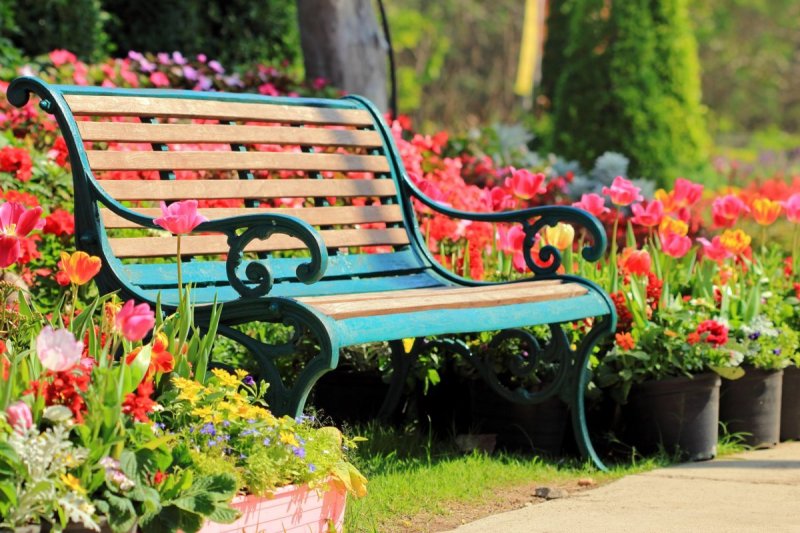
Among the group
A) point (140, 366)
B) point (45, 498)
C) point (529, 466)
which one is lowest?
point (529, 466)

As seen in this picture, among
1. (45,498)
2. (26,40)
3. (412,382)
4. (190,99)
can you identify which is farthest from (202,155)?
(26,40)

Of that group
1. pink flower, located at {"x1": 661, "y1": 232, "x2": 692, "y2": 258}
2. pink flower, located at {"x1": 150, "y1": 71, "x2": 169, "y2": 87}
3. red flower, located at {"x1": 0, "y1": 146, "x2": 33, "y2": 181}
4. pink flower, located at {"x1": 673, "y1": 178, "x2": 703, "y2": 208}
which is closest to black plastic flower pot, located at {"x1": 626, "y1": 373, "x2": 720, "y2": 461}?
pink flower, located at {"x1": 661, "y1": 232, "x2": 692, "y2": 258}

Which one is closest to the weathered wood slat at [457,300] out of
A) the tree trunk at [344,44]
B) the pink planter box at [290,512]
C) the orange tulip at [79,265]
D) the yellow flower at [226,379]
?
the yellow flower at [226,379]

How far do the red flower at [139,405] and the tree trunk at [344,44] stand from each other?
4939 mm

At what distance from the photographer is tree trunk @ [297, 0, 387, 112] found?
24.2 feet

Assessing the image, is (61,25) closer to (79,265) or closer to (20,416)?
(79,265)

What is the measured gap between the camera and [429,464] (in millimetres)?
4023

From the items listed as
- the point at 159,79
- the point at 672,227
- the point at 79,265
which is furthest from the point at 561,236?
the point at 159,79

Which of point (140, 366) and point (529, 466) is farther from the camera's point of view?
point (529, 466)

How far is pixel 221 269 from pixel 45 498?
153 centimetres

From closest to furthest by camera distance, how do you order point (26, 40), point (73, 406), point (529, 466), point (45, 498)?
point (45, 498)
point (73, 406)
point (529, 466)
point (26, 40)

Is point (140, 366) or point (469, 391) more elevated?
point (140, 366)

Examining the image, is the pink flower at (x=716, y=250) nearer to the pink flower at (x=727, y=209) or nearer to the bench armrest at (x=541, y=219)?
the pink flower at (x=727, y=209)

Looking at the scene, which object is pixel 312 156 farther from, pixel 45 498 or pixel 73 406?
pixel 45 498
